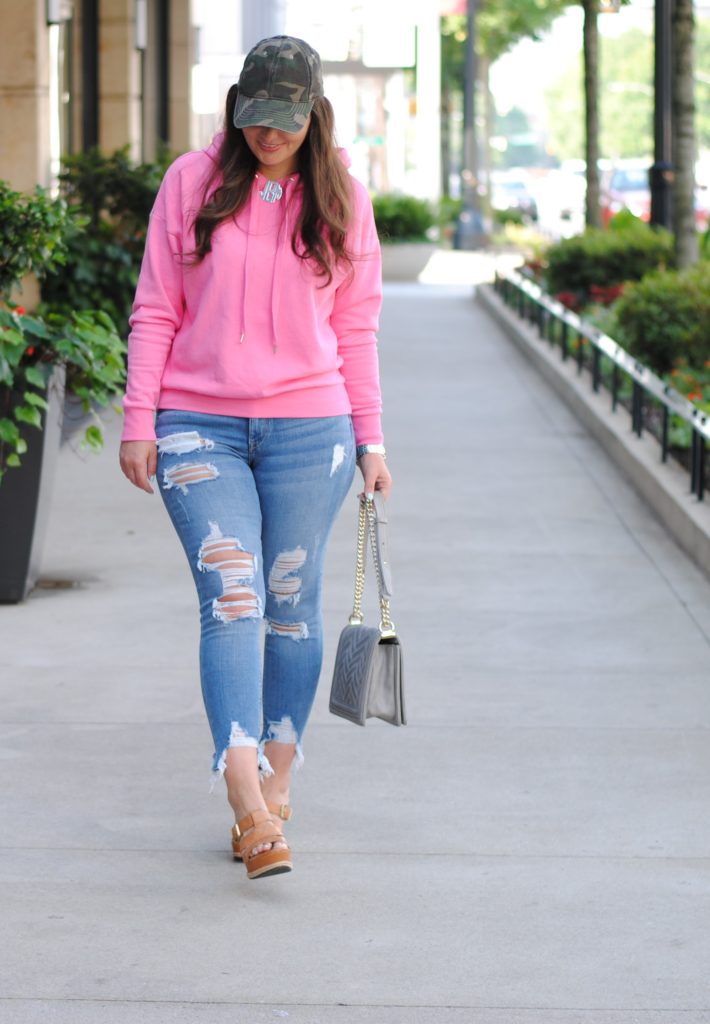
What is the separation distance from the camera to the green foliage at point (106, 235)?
12422 mm

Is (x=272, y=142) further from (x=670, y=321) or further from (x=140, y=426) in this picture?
(x=670, y=321)

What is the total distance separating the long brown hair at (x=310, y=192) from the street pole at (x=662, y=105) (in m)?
12.7

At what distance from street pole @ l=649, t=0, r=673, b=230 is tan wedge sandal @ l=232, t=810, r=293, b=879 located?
13.2m

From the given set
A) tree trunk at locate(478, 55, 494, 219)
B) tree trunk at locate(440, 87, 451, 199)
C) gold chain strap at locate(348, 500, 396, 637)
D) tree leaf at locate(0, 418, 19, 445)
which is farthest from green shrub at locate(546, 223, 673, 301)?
tree trunk at locate(440, 87, 451, 199)

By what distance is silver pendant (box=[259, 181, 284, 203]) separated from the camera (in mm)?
4145

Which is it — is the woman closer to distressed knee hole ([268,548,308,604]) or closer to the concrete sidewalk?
distressed knee hole ([268,548,308,604])

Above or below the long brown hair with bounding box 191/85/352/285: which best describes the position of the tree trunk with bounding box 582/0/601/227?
above

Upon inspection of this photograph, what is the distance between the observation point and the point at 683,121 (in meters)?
14.7

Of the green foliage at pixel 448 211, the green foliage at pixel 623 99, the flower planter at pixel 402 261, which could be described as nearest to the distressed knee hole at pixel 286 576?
the flower planter at pixel 402 261

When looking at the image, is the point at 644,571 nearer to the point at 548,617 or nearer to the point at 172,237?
the point at 548,617

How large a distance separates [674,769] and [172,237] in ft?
7.21

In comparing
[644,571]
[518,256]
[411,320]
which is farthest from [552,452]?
[518,256]

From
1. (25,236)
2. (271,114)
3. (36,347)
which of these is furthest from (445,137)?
(271,114)

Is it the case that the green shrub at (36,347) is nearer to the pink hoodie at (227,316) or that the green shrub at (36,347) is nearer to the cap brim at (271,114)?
the pink hoodie at (227,316)
